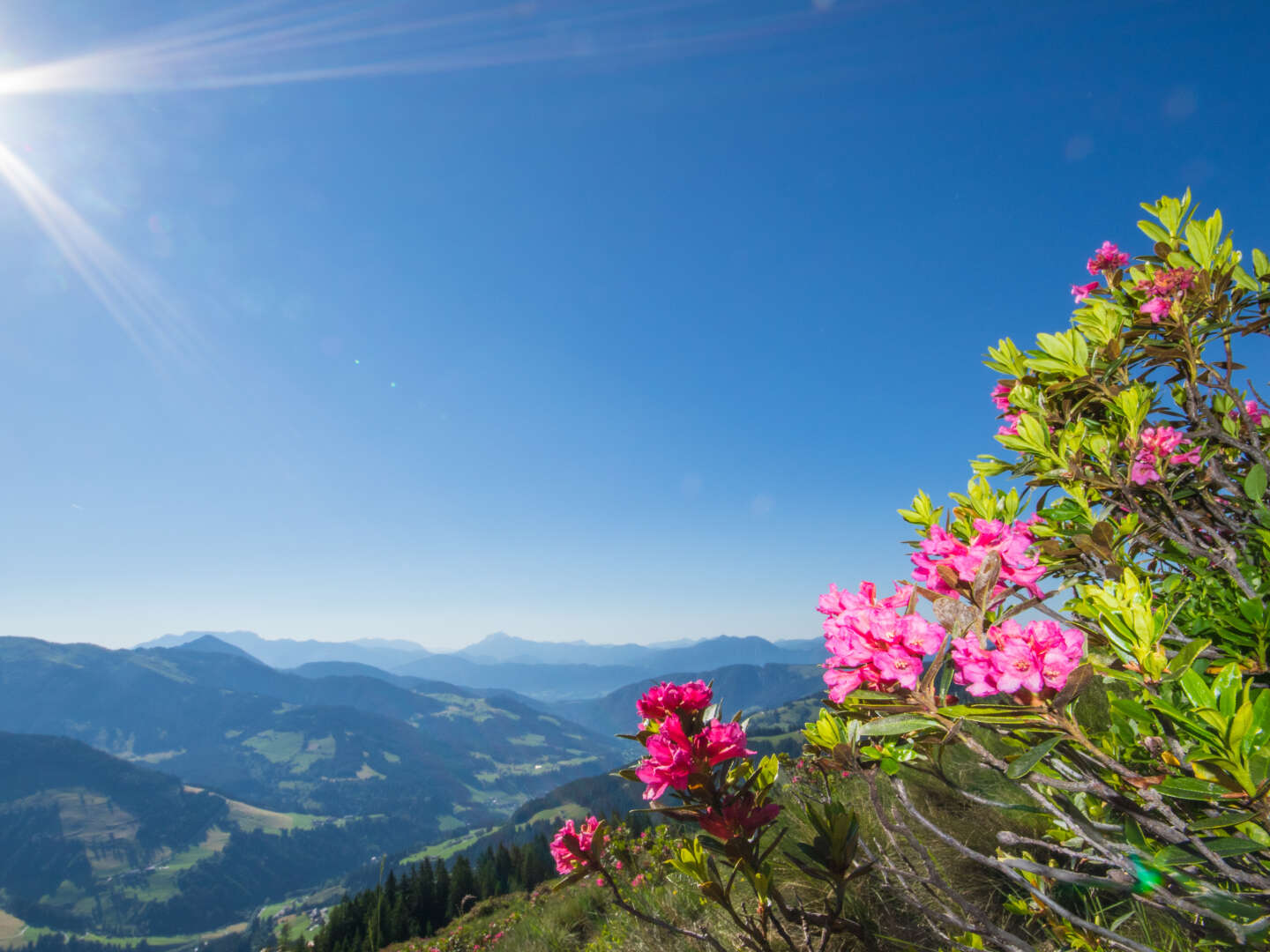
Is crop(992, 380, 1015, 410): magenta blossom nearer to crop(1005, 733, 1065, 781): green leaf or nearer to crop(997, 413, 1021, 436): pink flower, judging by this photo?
crop(997, 413, 1021, 436): pink flower

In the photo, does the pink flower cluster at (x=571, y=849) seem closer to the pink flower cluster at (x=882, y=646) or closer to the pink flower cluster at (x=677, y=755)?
the pink flower cluster at (x=677, y=755)

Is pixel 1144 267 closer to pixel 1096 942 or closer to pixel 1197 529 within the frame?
pixel 1197 529

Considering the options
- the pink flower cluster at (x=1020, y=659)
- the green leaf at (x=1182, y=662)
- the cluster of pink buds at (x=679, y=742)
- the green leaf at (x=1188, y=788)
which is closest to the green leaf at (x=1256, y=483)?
the green leaf at (x=1182, y=662)

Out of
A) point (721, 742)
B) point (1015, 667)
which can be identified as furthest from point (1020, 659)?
point (721, 742)

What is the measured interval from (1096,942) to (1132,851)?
3.19ft

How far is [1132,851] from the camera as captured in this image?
4.58 ft

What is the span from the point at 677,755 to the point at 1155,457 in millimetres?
2583

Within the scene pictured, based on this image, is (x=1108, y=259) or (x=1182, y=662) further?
(x=1108, y=259)

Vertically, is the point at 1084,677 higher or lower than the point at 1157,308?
lower

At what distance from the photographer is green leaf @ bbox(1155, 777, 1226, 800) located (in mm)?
1134

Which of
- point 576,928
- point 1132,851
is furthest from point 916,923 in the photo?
point 576,928

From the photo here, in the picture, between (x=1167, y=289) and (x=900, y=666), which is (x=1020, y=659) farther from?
(x=1167, y=289)

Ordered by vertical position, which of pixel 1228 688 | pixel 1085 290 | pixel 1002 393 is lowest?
pixel 1228 688

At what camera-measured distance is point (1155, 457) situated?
252cm
